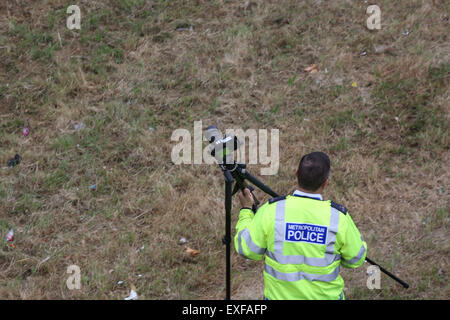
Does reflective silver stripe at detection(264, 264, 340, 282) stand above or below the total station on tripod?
below

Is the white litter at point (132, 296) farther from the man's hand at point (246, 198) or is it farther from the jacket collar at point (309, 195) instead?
the jacket collar at point (309, 195)

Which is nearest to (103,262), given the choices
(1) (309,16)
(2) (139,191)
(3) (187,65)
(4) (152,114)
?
(2) (139,191)

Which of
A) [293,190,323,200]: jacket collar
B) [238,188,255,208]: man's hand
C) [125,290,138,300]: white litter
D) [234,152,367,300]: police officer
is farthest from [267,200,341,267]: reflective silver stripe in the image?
[125,290,138,300]: white litter

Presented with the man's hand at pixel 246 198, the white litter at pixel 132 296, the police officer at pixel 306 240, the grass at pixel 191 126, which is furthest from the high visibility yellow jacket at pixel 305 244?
the white litter at pixel 132 296

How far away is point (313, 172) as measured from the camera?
247 cm

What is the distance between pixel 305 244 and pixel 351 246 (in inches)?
10.3

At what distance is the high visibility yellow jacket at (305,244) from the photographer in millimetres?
2391

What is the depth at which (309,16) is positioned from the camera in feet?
21.6

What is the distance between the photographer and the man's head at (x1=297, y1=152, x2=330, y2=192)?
2.47m

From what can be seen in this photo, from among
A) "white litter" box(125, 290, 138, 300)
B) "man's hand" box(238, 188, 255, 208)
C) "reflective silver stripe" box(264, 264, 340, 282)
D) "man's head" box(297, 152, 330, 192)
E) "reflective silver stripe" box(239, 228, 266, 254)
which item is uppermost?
"man's head" box(297, 152, 330, 192)

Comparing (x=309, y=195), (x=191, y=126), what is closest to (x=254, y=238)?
(x=309, y=195)

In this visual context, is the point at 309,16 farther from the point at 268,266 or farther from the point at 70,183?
the point at 268,266

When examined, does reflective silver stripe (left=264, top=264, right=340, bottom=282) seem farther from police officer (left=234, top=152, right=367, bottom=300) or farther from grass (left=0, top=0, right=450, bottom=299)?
grass (left=0, top=0, right=450, bottom=299)

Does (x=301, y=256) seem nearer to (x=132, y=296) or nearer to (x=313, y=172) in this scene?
(x=313, y=172)
